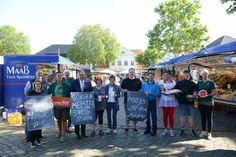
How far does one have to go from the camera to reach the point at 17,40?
72500mm

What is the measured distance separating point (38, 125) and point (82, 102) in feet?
5.07

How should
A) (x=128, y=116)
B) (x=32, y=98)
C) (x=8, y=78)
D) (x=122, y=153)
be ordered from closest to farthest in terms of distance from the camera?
(x=122, y=153), (x=32, y=98), (x=128, y=116), (x=8, y=78)

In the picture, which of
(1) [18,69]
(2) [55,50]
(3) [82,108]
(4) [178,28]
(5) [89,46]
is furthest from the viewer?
(2) [55,50]

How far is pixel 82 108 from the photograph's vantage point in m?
9.23

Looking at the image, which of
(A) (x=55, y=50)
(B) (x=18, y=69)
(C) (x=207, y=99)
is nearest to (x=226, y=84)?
(C) (x=207, y=99)

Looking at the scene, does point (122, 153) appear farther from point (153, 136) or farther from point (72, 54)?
point (72, 54)

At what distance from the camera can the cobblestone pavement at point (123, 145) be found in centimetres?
736

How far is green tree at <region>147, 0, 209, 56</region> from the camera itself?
3531cm

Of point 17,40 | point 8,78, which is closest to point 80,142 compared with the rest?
point 8,78

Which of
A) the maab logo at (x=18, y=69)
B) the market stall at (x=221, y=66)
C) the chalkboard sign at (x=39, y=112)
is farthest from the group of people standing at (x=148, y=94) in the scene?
the maab logo at (x=18, y=69)

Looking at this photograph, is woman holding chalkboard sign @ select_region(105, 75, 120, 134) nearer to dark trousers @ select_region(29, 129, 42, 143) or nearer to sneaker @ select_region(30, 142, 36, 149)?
dark trousers @ select_region(29, 129, 42, 143)

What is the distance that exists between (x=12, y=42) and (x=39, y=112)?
67.4 meters

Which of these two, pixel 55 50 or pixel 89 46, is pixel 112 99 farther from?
pixel 55 50

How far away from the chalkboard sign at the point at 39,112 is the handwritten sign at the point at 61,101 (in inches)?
9.2
